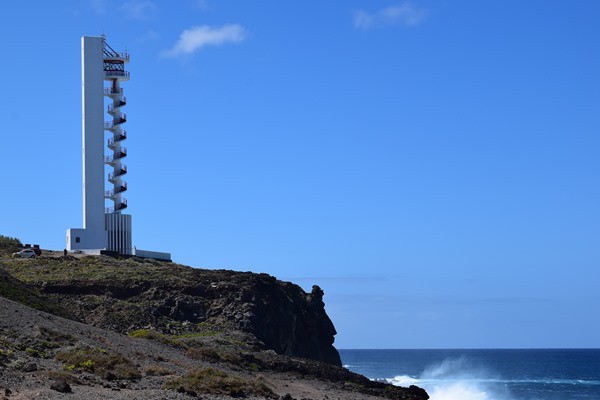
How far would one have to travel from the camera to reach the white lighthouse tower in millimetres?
62312

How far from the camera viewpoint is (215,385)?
97.5ft

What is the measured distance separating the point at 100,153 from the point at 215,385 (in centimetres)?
3577

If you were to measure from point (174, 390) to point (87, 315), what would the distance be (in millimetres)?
18940

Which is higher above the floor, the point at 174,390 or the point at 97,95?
the point at 97,95

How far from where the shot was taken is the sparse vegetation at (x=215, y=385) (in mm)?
28869

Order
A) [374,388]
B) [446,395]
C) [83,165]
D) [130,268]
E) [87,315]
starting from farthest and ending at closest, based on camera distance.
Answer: [446,395] < [83,165] < [130,268] < [87,315] < [374,388]

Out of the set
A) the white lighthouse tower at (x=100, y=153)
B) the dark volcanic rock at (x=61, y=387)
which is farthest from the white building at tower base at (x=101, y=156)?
the dark volcanic rock at (x=61, y=387)

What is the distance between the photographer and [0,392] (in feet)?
76.1

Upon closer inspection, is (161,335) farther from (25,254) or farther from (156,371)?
(25,254)

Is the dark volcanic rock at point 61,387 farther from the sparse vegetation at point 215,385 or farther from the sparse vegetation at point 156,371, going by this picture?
the sparse vegetation at point 156,371

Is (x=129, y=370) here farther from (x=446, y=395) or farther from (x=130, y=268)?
(x=446, y=395)

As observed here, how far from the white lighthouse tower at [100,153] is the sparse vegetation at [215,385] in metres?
31.5

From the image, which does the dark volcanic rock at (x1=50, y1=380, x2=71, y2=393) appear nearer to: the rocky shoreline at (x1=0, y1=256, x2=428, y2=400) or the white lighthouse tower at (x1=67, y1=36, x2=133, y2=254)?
the rocky shoreline at (x1=0, y1=256, x2=428, y2=400)

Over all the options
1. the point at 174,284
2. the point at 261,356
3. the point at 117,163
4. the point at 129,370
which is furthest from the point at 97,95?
the point at 129,370
